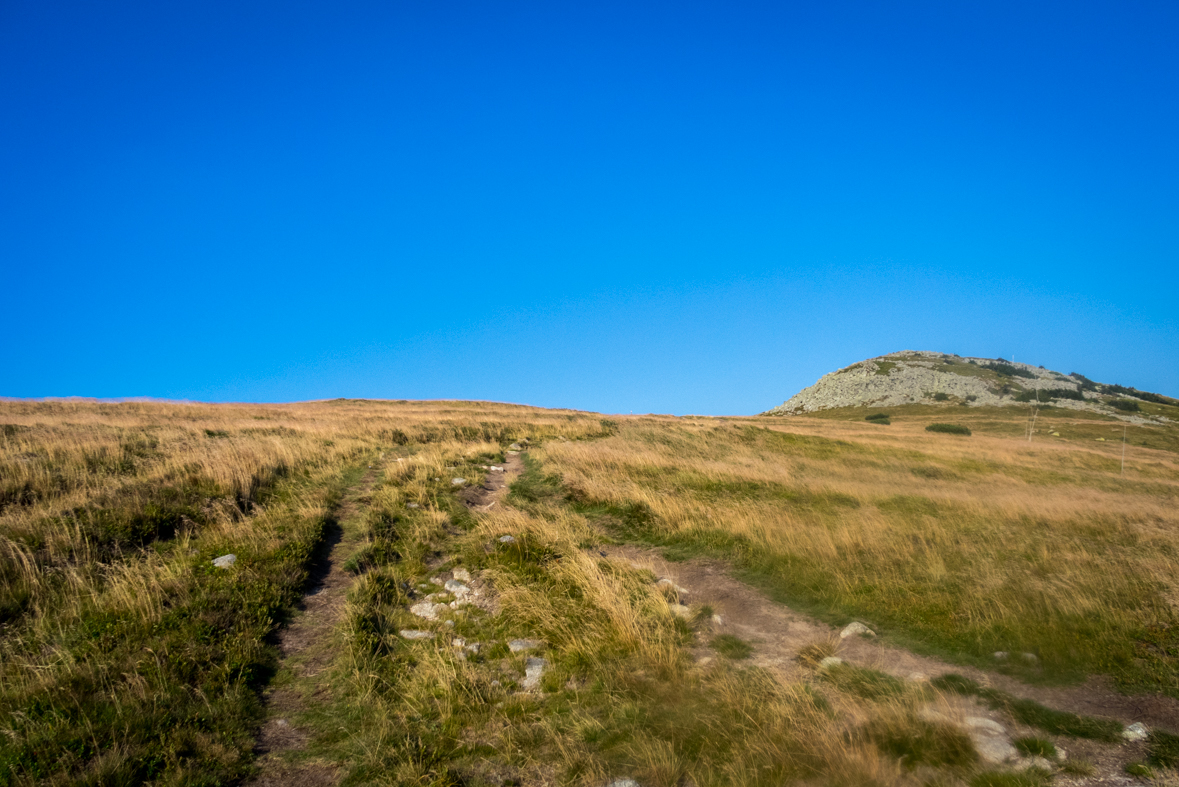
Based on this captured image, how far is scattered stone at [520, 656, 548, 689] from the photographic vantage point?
A: 24.2 ft

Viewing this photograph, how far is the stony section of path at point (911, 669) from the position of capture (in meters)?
6.02

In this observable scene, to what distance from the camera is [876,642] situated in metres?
8.55

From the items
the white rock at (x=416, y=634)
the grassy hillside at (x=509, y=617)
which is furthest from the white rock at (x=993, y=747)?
the white rock at (x=416, y=634)

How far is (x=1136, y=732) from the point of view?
624 centimetres

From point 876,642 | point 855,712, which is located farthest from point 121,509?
point 876,642

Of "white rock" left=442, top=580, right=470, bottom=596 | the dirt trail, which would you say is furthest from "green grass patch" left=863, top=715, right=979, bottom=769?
"white rock" left=442, top=580, right=470, bottom=596

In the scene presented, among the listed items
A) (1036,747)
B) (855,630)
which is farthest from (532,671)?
(1036,747)

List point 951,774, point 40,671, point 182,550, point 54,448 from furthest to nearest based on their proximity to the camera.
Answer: point 54,448
point 182,550
point 40,671
point 951,774

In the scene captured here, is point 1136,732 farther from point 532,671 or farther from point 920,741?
point 532,671

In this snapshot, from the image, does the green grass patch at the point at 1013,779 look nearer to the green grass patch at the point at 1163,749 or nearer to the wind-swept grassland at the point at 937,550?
the green grass patch at the point at 1163,749

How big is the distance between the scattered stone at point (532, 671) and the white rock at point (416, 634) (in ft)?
5.27

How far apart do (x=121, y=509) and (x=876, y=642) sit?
1404 centimetres

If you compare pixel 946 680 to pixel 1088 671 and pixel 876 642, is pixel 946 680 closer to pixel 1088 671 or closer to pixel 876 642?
pixel 876 642

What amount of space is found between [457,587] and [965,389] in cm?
11167
